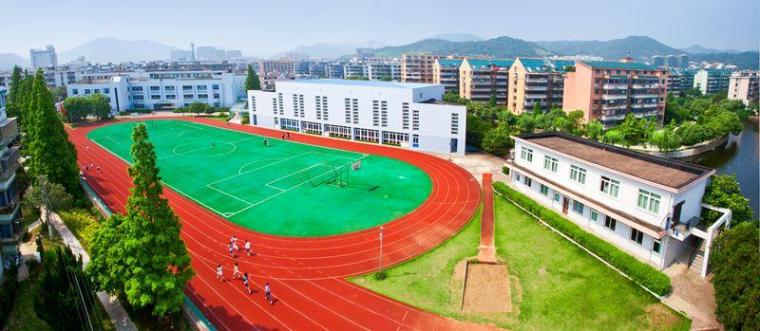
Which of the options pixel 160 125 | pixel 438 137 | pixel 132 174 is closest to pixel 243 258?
pixel 132 174

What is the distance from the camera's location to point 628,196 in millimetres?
26766

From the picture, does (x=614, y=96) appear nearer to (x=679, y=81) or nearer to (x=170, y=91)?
(x=679, y=81)

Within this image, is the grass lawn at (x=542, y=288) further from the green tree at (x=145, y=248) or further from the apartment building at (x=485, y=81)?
the apartment building at (x=485, y=81)

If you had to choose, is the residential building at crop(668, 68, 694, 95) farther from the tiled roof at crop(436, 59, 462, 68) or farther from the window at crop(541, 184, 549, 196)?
the window at crop(541, 184, 549, 196)

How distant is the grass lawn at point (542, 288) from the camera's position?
20734 mm

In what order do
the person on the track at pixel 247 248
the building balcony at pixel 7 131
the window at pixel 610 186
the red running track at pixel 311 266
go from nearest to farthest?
the red running track at pixel 311 266 < the building balcony at pixel 7 131 < the window at pixel 610 186 < the person on the track at pixel 247 248

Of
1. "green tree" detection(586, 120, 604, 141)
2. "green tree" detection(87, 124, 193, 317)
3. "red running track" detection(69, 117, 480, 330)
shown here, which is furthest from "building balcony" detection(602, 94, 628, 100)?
"green tree" detection(87, 124, 193, 317)

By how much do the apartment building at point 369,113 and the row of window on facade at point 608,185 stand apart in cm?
1992

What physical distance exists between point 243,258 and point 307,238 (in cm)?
445

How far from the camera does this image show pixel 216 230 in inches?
1245

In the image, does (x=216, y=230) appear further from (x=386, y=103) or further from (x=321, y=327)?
(x=386, y=103)

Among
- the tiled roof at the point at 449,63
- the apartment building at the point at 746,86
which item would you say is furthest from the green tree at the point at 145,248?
the apartment building at the point at 746,86

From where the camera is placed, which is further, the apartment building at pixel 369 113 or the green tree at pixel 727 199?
the apartment building at pixel 369 113

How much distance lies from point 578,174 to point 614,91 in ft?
155
